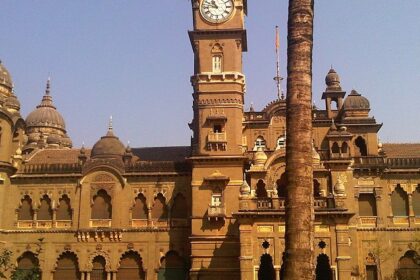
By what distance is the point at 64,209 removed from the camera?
33344mm

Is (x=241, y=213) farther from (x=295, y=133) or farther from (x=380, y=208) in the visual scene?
(x=295, y=133)

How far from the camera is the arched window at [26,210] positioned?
110 ft

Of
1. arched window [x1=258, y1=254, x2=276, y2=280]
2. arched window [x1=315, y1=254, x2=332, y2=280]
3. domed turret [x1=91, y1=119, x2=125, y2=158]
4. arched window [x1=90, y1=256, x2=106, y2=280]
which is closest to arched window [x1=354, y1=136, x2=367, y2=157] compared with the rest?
arched window [x1=315, y1=254, x2=332, y2=280]

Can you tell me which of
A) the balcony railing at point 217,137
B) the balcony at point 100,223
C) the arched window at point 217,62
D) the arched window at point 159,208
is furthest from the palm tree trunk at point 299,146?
the balcony at point 100,223

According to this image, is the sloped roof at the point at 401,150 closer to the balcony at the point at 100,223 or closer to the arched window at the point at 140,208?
the arched window at the point at 140,208

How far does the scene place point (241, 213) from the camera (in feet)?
85.1

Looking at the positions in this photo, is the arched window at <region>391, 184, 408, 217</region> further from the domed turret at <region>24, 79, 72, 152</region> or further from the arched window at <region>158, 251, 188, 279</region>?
the domed turret at <region>24, 79, 72, 152</region>

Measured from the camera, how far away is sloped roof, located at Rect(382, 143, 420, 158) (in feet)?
114

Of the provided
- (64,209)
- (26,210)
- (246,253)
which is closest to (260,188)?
(246,253)

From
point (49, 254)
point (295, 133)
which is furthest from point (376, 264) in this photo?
point (295, 133)

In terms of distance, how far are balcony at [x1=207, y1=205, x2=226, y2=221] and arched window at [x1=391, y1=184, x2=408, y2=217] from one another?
10.3 m

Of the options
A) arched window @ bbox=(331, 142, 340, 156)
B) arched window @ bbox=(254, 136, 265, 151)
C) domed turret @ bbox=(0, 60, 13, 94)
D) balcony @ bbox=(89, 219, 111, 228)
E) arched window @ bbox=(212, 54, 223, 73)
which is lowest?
balcony @ bbox=(89, 219, 111, 228)

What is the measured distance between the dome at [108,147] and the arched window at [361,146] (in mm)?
14262

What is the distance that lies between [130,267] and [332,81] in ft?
56.3
